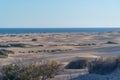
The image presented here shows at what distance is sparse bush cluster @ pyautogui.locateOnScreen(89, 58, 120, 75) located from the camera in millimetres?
16469

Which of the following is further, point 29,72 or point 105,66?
point 105,66

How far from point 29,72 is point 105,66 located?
3.55 meters

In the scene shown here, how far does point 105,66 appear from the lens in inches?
658

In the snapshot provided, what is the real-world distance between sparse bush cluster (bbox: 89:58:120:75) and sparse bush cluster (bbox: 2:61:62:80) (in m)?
1.90

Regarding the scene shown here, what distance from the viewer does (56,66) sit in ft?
55.8

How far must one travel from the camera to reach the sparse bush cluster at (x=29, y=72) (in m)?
15.6

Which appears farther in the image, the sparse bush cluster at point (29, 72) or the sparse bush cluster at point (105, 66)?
the sparse bush cluster at point (105, 66)

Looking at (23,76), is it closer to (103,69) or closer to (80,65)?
(103,69)

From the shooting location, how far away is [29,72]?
51.1ft

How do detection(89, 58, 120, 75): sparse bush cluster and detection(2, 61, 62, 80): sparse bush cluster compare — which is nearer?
detection(2, 61, 62, 80): sparse bush cluster

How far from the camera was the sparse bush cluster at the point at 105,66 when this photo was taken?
16.5 metres

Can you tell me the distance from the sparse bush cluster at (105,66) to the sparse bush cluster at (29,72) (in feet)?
6.24

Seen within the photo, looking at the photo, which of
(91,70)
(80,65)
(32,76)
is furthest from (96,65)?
(80,65)

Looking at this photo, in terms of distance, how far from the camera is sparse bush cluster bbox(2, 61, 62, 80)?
1556 centimetres
